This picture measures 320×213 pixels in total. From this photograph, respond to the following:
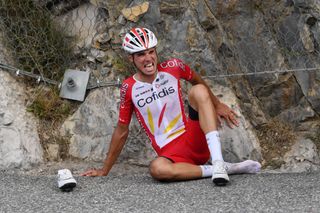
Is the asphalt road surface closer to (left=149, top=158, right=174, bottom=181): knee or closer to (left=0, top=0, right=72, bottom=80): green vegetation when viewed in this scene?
(left=149, top=158, right=174, bottom=181): knee

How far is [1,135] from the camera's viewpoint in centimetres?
627

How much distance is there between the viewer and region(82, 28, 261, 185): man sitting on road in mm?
5461

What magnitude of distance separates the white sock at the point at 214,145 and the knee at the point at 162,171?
36cm

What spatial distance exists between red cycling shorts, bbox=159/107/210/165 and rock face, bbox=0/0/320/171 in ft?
2.37

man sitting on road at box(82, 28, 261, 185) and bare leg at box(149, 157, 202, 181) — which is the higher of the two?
man sitting on road at box(82, 28, 261, 185)

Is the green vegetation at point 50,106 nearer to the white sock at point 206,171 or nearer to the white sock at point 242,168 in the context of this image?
the white sock at point 206,171

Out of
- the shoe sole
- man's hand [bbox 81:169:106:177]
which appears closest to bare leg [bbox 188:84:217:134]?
man's hand [bbox 81:169:106:177]

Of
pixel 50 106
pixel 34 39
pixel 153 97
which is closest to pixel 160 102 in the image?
pixel 153 97

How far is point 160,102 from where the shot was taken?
5.75 metres

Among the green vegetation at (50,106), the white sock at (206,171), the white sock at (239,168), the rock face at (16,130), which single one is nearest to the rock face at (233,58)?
the green vegetation at (50,106)

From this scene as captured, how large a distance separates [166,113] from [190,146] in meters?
0.35

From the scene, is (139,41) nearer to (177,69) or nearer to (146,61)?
(146,61)

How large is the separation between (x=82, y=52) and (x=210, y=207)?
2.95m

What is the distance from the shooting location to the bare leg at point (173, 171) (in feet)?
17.6
